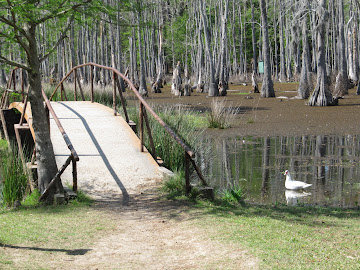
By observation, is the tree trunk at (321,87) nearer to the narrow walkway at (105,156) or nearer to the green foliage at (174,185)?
the narrow walkway at (105,156)

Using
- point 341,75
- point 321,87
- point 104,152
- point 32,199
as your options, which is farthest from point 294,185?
point 341,75

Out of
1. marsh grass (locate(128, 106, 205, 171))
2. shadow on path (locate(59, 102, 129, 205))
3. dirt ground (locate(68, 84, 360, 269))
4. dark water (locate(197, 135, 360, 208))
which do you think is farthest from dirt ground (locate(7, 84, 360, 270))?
dark water (locate(197, 135, 360, 208))

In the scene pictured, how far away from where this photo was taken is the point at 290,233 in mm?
5980

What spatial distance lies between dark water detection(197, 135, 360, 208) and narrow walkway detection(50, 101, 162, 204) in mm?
1480

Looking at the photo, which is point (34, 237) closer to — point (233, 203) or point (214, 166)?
point (233, 203)

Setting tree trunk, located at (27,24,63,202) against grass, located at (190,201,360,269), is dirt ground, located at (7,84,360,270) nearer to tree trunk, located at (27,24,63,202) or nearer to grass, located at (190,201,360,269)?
grass, located at (190,201,360,269)

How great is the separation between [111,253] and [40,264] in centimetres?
73

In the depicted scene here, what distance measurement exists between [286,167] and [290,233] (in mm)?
5903

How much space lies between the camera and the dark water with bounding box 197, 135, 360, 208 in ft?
29.8

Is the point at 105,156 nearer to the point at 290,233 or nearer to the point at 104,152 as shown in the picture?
the point at 104,152

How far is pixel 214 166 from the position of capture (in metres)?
11.8

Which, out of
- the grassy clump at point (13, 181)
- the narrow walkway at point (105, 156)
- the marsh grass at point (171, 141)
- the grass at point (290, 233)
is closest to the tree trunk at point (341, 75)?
the marsh grass at point (171, 141)

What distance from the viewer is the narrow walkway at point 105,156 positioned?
8508 millimetres

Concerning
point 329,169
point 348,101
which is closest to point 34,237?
point 329,169
